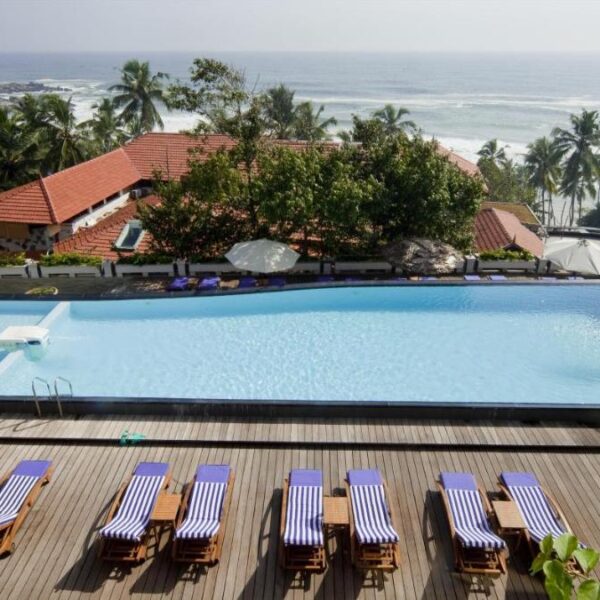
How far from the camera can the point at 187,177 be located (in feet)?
61.1

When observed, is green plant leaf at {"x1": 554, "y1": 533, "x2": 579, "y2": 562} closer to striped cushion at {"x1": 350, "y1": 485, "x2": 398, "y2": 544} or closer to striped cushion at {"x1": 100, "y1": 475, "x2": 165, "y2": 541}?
striped cushion at {"x1": 350, "y1": 485, "x2": 398, "y2": 544}

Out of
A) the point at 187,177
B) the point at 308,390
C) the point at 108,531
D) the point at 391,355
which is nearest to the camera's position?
the point at 108,531

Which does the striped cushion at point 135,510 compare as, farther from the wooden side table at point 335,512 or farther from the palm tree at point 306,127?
the palm tree at point 306,127

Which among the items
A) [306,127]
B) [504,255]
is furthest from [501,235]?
[306,127]

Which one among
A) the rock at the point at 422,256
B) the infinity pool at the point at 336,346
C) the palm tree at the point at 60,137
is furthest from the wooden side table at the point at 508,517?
the palm tree at the point at 60,137

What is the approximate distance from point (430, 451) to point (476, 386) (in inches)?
153

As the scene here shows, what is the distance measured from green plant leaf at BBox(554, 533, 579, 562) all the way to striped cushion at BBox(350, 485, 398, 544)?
4.07 m

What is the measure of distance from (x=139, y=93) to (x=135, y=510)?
1633 inches

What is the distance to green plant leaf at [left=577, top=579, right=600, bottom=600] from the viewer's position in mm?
3699

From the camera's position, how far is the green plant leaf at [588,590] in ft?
12.1

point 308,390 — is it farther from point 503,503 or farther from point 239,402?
point 503,503

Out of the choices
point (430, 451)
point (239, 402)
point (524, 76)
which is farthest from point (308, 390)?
point (524, 76)

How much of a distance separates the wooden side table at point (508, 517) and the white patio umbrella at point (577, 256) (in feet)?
40.8

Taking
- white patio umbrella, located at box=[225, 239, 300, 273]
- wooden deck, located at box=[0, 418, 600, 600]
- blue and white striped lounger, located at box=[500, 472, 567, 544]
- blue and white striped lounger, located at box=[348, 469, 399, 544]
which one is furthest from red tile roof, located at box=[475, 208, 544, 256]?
blue and white striped lounger, located at box=[348, 469, 399, 544]
